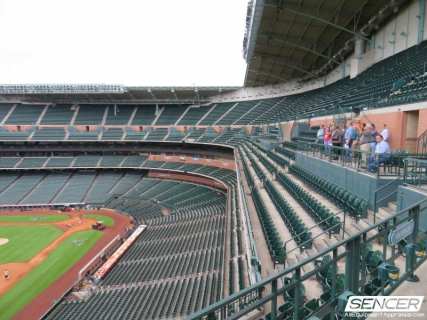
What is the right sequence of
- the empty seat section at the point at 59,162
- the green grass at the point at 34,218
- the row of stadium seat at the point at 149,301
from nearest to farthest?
1. the row of stadium seat at the point at 149,301
2. the green grass at the point at 34,218
3. the empty seat section at the point at 59,162

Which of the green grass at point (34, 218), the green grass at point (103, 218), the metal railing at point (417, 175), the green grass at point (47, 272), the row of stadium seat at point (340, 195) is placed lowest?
the green grass at point (47, 272)

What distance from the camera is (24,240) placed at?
2573 centimetres

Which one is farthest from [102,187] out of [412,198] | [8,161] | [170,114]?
[412,198]

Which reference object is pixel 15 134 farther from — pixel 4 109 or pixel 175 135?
pixel 175 135

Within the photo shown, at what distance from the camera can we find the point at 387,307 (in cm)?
340

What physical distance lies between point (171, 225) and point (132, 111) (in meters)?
31.4

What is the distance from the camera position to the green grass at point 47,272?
16484 mm

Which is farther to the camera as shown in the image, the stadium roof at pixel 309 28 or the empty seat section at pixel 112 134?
the empty seat section at pixel 112 134

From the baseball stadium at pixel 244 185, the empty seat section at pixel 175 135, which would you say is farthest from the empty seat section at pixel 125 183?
the empty seat section at pixel 175 135

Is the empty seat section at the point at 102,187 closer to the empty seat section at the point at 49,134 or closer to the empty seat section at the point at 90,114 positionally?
the empty seat section at the point at 49,134

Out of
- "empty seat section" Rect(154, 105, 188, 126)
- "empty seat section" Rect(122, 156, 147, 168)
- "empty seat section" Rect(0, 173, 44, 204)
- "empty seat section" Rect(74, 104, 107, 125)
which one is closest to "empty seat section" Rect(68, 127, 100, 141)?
"empty seat section" Rect(74, 104, 107, 125)

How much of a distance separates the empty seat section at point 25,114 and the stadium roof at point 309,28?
35.0 metres

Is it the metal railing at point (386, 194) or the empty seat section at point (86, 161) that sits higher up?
the metal railing at point (386, 194)

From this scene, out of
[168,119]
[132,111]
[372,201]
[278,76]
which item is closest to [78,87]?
[132,111]
